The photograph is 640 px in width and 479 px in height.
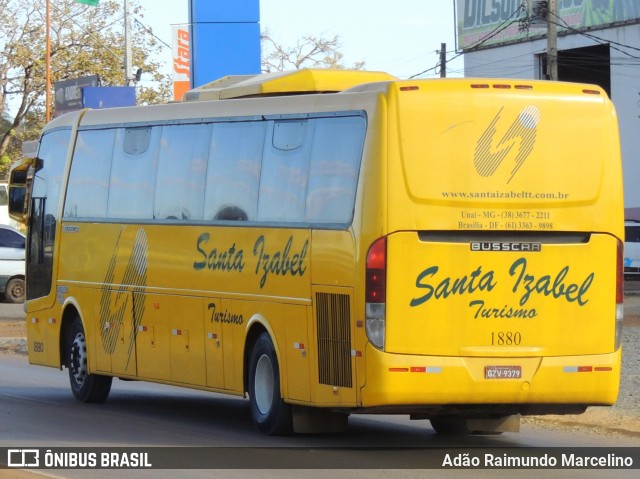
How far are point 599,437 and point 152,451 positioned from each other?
445 centimetres

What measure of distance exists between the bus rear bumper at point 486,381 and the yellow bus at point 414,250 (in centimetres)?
1

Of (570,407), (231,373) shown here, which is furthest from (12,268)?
(570,407)

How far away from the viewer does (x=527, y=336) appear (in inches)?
461

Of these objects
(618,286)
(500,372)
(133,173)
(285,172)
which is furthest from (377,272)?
(133,173)

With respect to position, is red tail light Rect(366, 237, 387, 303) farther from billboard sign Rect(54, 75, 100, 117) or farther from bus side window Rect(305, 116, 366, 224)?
billboard sign Rect(54, 75, 100, 117)

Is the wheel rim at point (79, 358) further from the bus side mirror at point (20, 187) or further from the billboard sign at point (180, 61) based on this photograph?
the billboard sign at point (180, 61)

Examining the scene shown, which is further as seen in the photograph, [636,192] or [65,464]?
[636,192]

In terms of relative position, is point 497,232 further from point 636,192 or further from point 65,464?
point 636,192

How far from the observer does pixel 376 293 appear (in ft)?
37.5

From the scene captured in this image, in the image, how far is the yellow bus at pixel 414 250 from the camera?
452 inches

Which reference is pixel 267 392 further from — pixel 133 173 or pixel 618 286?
pixel 133 173

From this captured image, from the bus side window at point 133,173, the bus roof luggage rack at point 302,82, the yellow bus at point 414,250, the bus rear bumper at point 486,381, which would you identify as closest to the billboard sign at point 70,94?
the bus side window at point 133,173

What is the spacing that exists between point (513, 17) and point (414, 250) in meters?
47.2

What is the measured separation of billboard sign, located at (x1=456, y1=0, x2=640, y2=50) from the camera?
5306 cm
